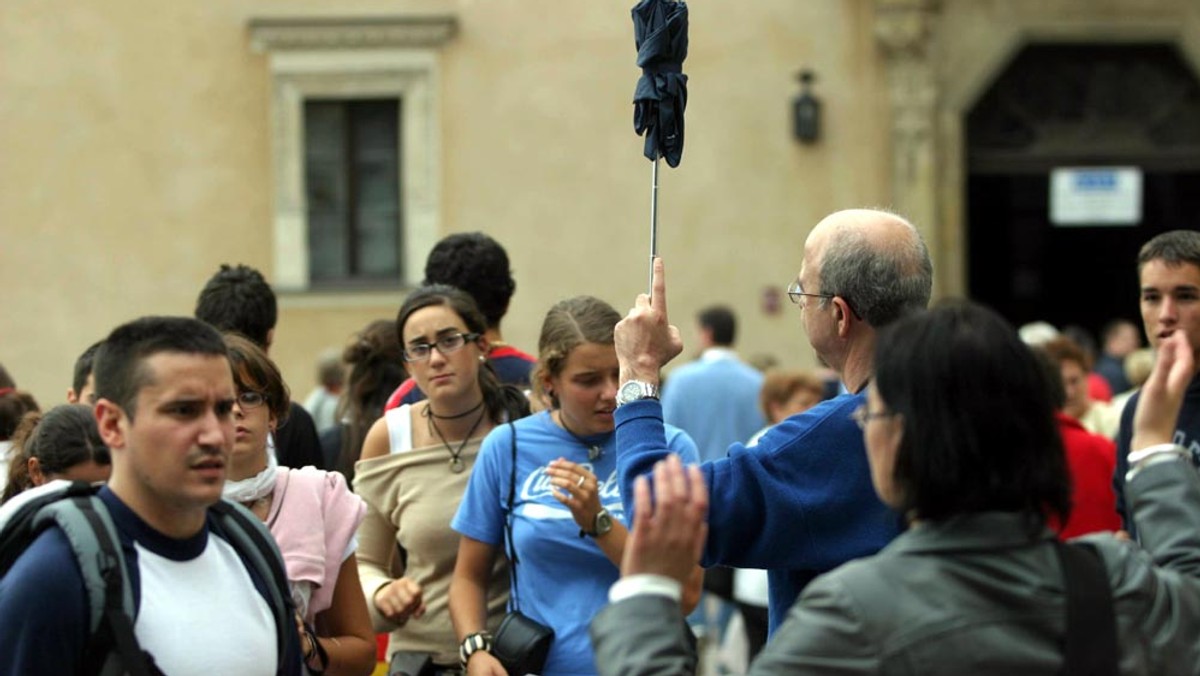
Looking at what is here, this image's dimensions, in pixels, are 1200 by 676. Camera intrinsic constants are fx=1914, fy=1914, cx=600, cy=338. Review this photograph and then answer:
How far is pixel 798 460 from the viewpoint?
3971 millimetres

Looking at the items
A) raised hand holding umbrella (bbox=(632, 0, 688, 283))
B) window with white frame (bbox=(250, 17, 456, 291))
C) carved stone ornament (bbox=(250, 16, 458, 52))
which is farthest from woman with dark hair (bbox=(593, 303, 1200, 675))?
carved stone ornament (bbox=(250, 16, 458, 52))

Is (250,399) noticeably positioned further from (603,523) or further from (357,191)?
(357,191)

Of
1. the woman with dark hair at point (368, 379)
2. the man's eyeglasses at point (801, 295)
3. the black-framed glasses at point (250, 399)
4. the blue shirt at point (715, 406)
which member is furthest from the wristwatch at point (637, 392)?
the blue shirt at point (715, 406)

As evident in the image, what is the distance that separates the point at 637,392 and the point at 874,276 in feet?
1.87

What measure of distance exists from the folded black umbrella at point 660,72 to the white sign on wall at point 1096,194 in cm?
1410

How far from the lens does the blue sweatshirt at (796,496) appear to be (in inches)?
156

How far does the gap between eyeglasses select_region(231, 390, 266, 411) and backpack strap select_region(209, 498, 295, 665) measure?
96 cm

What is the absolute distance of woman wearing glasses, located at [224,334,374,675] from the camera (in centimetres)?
459

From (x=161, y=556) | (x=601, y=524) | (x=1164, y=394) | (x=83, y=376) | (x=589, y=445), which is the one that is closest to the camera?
(x=1164, y=394)

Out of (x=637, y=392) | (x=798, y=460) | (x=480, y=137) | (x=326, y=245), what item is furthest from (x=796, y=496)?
(x=326, y=245)

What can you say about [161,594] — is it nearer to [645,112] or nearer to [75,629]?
[75,629]

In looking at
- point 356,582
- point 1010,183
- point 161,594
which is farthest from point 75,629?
point 1010,183

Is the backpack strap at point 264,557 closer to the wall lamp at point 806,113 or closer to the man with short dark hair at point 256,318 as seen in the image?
the man with short dark hair at point 256,318

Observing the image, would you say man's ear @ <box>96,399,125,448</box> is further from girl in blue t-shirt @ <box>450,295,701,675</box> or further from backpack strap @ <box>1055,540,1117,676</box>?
backpack strap @ <box>1055,540,1117,676</box>
